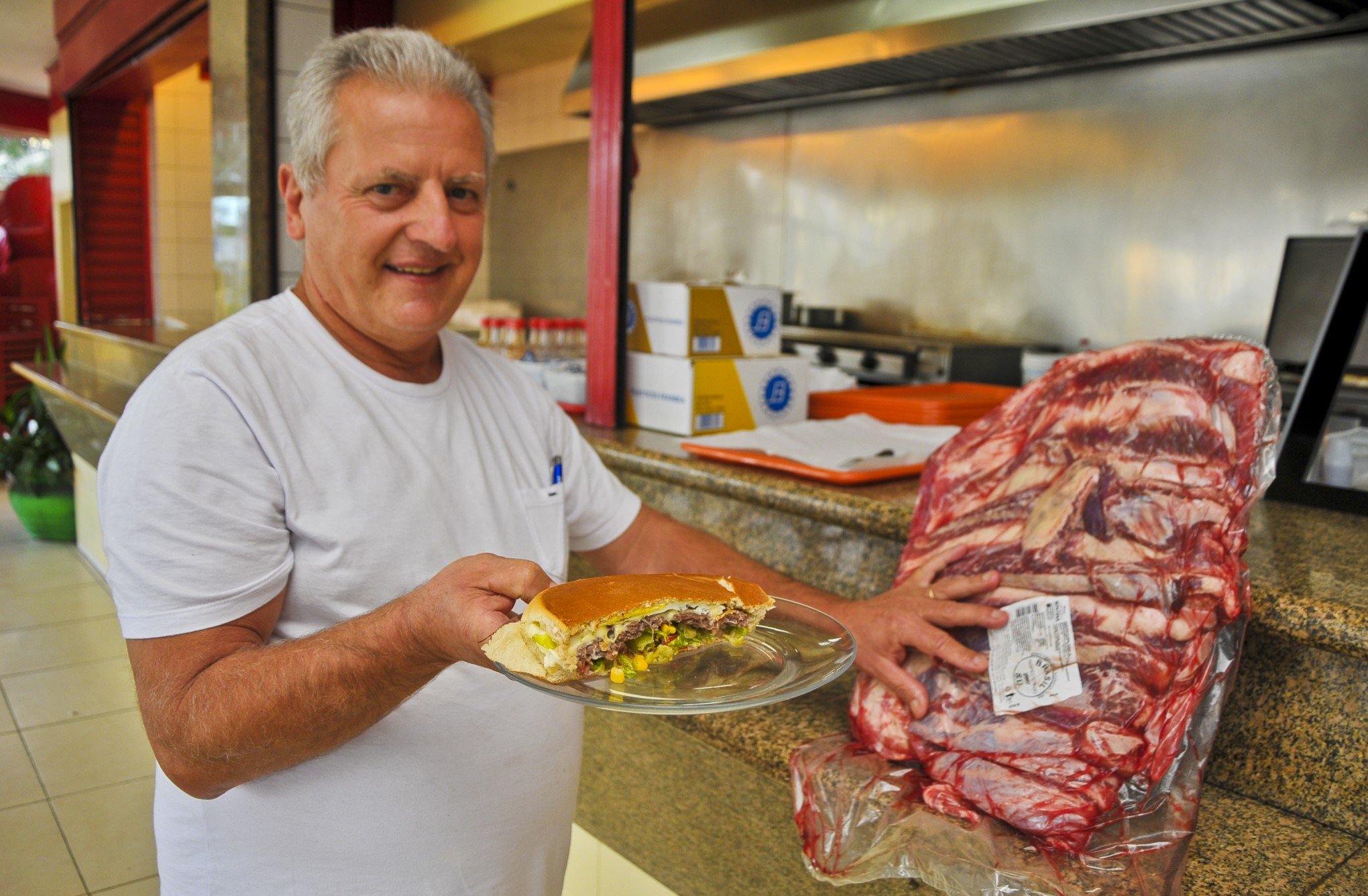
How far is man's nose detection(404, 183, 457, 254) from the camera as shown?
133 centimetres

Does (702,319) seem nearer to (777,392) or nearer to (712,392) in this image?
(712,392)

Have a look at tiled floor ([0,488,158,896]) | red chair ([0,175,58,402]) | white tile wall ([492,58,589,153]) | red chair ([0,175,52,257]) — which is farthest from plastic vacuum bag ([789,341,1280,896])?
red chair ([0,175,52,257])

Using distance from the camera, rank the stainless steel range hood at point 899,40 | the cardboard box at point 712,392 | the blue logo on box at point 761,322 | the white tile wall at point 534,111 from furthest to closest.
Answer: the white tile wall at point 534,111 < the stainless steel range hood at point 899,40 < the blue logo on box at point 761,322 < the cardboard box at point 712,392

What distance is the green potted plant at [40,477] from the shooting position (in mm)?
6234

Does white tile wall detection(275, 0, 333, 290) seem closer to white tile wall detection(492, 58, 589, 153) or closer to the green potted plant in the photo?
the green potted plant

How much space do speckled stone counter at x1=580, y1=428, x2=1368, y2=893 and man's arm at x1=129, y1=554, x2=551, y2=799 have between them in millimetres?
654

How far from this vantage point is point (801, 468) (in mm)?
2027

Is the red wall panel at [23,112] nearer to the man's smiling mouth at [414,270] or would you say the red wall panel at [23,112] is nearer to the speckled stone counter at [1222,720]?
the speckled stone counter at [1222,720]

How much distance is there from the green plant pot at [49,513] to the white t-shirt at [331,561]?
5.95 m

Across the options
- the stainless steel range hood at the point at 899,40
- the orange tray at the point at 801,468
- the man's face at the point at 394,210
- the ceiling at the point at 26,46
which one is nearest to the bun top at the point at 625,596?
the man's face at the point at 394,210

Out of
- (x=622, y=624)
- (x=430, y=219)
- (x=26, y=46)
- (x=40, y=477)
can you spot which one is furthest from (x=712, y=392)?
(x=26, y=46)

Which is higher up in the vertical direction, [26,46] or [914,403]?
[26,46]

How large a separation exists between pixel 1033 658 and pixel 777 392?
153cm

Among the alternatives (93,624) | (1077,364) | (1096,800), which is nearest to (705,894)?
(1096,800)
